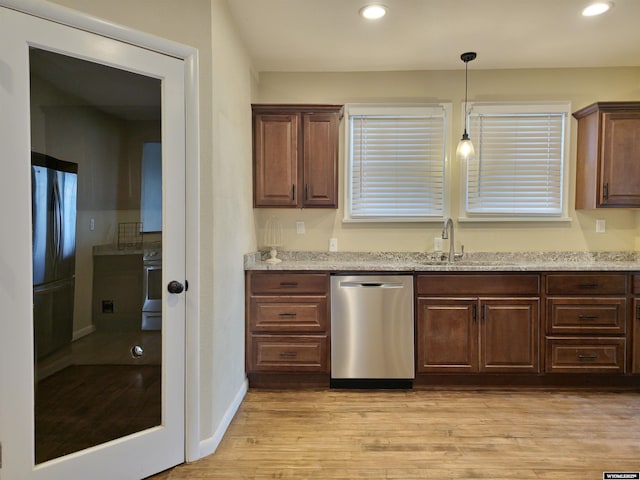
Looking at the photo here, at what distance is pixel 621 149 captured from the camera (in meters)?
2.91

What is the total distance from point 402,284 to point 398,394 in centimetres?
83

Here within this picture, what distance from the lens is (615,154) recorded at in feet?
9.61

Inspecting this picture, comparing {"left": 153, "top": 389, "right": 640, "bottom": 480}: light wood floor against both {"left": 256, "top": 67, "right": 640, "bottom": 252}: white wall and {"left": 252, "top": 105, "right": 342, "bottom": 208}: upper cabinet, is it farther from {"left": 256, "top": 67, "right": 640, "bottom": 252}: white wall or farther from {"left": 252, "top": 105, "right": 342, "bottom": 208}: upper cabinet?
{"left": 252, "top": 105, "right": 342, "bottom": 208}: upper cabinet

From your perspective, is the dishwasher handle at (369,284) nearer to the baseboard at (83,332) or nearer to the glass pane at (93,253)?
the glass pane at (93,253)

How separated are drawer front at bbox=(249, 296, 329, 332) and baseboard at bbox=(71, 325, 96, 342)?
1174 millimetres

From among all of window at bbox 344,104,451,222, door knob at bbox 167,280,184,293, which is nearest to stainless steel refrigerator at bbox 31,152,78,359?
door knob at bbox 167,280,184,293

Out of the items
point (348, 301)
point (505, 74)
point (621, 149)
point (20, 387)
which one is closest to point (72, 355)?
point (20, 387)

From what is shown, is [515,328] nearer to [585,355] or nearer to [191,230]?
[585,355]

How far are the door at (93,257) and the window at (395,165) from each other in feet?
5.89

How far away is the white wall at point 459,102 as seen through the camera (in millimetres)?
3227

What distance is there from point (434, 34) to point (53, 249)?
277cm

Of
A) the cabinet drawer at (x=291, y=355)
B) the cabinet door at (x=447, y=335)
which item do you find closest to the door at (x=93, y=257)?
the cabinet drawer at (x=291, y=355)

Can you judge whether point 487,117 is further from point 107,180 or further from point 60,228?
point 60,228

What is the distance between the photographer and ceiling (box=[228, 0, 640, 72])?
91.7 inches
